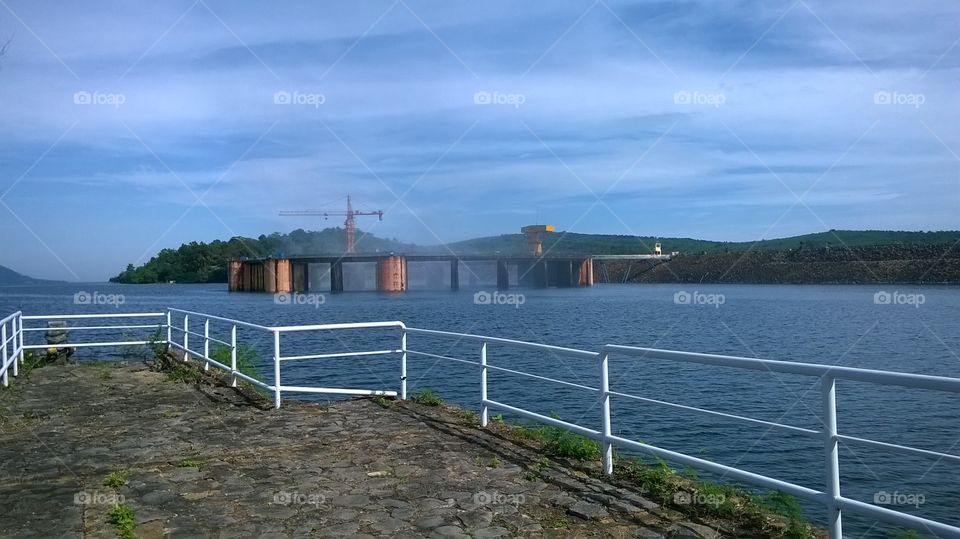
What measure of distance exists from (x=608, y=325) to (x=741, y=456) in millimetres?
42610

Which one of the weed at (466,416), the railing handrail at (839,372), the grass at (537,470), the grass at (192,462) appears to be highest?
the railing handrail at (839,372)

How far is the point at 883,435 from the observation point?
16.6m

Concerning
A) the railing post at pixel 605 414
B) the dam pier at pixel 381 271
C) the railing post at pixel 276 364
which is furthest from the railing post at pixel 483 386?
the dam pier at pixel 381 271

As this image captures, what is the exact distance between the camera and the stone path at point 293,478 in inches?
252

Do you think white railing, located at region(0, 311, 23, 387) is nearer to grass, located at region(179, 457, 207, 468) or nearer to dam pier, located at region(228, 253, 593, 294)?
grass, located at region(179, 457, 207, 468)

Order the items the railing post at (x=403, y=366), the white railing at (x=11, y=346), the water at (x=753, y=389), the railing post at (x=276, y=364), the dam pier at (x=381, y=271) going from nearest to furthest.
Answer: the railing post at (x=276, y=364) < the railing post at (x=403, y=366) < the water at (x=753, y=389) < the white railing at (x=11, y=346) < the dam pier at (x=381, y=271)

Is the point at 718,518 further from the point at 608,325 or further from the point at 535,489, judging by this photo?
the point at 608,325

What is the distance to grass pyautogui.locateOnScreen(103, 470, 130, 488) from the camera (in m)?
7.61

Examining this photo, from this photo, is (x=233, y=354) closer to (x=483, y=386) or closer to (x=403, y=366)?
(x=403, y=366)

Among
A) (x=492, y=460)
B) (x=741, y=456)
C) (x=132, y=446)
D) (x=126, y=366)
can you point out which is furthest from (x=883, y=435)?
(x=126, y=366)

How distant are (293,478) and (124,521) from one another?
1.90 metres

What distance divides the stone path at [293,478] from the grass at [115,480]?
6 cm

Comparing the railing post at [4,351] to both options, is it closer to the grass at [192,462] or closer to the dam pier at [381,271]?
the grass at [192,462]

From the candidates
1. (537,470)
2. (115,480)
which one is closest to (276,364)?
(115,480)
